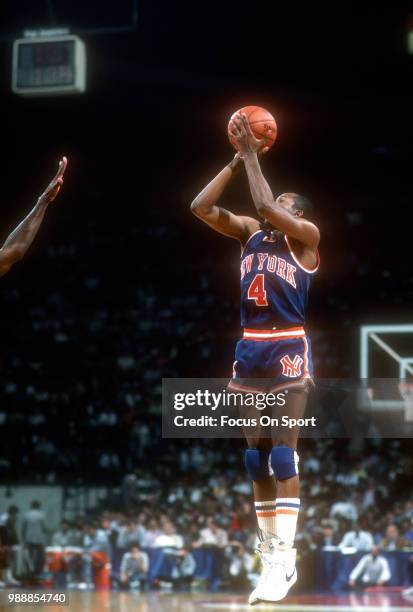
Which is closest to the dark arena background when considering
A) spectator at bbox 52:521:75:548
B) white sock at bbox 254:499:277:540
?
spectator at bbox 52:521:75:548

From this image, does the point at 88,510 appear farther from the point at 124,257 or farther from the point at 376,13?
the point at 376,13

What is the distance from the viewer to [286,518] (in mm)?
5926

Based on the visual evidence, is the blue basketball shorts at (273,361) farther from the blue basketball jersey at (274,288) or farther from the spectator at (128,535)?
the spectator at (128,535)

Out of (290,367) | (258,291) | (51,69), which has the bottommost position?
(290,367)

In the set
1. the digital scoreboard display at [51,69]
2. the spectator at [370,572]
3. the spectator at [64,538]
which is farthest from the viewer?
the spectator at [64,538]

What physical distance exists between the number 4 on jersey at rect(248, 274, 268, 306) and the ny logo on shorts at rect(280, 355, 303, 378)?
37 centimetres

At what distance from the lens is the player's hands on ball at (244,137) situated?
6031 mm

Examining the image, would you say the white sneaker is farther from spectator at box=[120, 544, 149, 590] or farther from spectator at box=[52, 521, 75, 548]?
spectator at box=[52, 521, 75, 548]

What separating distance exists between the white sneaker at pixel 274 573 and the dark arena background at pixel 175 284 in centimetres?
511

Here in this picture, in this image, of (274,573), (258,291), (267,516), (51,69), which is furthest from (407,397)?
(274,573)

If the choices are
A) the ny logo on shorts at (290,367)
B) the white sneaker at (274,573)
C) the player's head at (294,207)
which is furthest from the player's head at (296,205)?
the white sneaker at (274,573)

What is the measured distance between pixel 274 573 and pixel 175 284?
17742mm

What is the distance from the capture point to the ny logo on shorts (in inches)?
240

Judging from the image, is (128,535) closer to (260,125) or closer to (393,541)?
(393,541)
